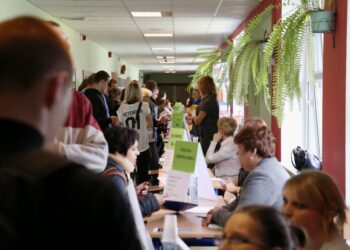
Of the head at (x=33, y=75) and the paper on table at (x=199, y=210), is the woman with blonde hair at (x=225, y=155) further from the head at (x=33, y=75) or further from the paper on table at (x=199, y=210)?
the head at (x=33, y=75)

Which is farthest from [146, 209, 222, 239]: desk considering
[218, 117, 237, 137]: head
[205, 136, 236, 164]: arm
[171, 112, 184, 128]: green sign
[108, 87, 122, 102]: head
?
[108, 87, 122, 102]: head

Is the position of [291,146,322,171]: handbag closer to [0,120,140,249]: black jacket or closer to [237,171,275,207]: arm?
[237,171,275,207]: arm

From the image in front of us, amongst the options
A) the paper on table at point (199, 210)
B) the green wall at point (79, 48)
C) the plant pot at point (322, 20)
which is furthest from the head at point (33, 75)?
the green wall at point (79, 48)

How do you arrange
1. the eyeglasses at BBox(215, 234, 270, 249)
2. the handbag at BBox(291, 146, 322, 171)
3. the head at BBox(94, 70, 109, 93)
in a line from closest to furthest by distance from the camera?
the eyeglasses at BBox(215, 234, 270, 249)
the handbag at BBox(291, 146, 322, 171)
the head at BBox(94, 70, 109, 93)

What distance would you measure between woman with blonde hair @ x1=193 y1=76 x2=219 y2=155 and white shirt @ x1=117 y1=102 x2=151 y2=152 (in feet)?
2.45

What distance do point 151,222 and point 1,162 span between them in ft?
8.34

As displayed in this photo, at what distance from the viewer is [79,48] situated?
11.3 metres

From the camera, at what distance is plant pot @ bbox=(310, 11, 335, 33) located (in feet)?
13.2

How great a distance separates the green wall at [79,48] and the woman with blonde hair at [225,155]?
5.98 feet

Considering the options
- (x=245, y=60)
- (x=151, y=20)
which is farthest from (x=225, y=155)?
(x=151, y=20)

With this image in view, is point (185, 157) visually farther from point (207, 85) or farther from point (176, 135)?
point (207, 85)

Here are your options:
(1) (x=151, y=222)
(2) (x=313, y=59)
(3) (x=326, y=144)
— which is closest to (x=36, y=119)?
(1) (x=151, y=222)

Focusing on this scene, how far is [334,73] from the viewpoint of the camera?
433 centimetres

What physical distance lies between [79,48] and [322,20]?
788 cm
